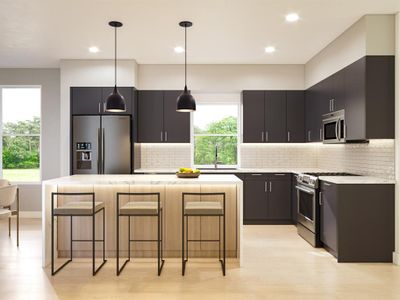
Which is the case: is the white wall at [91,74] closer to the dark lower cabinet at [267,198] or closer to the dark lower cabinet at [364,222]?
the dark lower cabinet at [267,198]

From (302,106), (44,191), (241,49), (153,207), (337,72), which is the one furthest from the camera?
(302,106)

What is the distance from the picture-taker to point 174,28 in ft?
16.4

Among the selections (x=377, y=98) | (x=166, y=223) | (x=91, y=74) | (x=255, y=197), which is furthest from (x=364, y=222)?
(x=91, y=74)

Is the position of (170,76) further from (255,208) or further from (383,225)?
(383,225)

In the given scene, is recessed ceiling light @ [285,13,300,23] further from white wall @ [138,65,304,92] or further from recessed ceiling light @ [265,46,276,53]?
white wall @ [138,65,304,92]

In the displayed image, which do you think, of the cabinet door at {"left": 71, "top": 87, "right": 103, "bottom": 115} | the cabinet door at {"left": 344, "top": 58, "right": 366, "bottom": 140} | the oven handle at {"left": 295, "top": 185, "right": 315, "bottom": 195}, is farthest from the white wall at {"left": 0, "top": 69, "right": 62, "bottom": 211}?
the cabinet door at {"left": 344, "top": 58, "right": 366, "bottom": 140}

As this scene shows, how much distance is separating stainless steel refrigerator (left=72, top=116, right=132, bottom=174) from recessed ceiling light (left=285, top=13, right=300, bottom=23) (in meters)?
3.23

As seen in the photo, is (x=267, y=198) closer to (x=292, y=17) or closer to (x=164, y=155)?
(x=164, y=155)

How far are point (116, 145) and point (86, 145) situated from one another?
0.53m

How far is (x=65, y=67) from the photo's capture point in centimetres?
667

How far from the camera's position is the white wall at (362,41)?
14.6 ft

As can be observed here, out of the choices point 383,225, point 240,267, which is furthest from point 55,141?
point 383,225

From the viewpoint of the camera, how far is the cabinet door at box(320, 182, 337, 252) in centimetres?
446

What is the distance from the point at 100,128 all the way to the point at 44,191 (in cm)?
240
